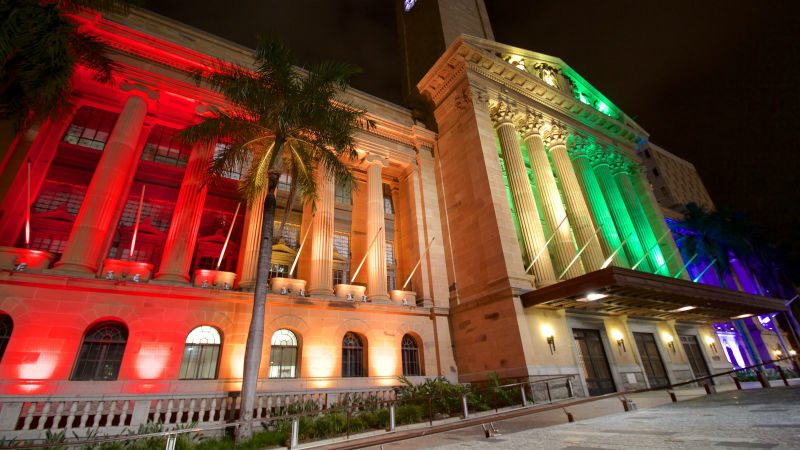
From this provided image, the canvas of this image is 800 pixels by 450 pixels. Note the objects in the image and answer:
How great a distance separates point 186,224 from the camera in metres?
16.3

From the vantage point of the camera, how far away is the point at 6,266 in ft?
41.1

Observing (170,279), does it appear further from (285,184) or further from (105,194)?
(285,184)

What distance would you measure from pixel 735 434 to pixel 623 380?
1584 cm

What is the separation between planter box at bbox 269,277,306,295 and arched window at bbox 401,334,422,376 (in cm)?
645

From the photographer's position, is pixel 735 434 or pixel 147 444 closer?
pixel 735 434

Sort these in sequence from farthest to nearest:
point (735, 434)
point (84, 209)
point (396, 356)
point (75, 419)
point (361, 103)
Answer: point (361, 103)
point (396, 356)
point (84, 209)
point (75, 419)
point (735, 434)

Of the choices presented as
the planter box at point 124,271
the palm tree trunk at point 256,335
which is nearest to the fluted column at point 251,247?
the palm tree trunk at point 256,335

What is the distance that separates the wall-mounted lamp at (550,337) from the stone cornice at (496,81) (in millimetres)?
16842

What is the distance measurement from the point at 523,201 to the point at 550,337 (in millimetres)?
8027

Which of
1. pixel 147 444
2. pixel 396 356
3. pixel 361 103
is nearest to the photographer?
pixel 147 444

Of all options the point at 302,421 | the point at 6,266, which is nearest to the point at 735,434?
the point at 302,421

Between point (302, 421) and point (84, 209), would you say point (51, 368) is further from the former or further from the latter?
point (302, 421)

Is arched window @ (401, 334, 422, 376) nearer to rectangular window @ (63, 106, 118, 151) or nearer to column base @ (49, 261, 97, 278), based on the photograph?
column base @ (49, 261, 97, 278)

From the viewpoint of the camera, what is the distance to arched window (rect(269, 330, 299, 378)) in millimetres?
15945
